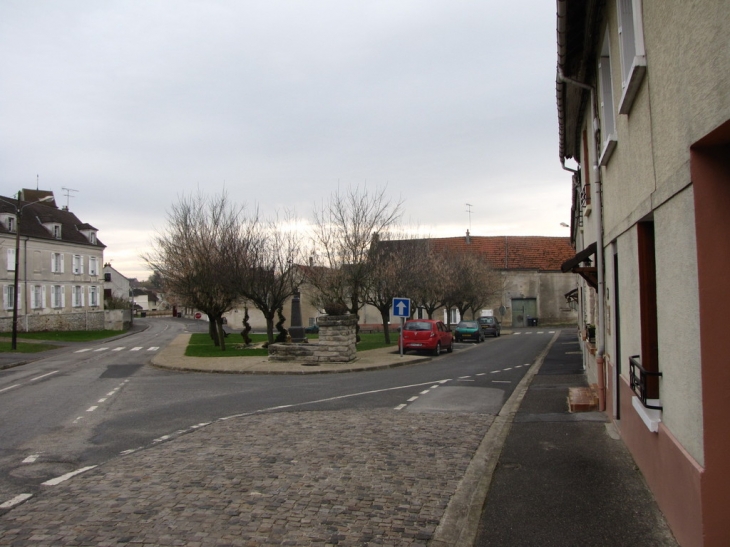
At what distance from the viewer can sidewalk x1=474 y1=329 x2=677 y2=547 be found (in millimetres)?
4738

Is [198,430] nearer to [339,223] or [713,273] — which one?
[713,273]

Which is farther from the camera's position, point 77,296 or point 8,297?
point 77,296

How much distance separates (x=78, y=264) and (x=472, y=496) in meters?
55.7

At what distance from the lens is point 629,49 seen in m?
6.05

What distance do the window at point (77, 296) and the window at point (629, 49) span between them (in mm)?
54909

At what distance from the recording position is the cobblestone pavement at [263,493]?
4902 mm

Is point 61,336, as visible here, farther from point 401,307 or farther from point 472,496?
point 472,496

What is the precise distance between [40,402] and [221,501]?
31.0 ft

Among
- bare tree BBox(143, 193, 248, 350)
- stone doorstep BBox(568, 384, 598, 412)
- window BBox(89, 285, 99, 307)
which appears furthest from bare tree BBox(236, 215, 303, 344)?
window BBox(89, 285, 99, 307)

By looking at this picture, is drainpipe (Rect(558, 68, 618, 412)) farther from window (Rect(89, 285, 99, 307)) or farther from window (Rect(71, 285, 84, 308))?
window (Rect(89, 285, 99, 307))

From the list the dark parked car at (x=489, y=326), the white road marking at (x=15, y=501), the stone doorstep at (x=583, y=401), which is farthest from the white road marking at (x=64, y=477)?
the dark parked car at (x=489, y=326)

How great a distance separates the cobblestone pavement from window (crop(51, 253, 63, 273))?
47923mm

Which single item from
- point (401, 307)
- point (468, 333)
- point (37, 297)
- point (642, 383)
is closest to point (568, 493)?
point (642, 383)

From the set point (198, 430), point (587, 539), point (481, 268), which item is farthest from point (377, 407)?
point (481, 268)
